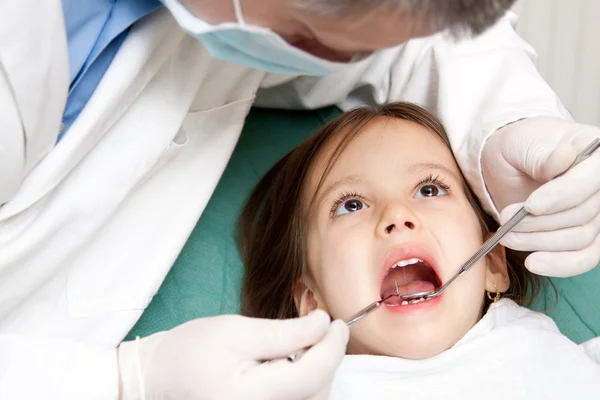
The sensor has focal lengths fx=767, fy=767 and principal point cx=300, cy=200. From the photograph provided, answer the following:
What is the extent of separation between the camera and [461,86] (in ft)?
5.06

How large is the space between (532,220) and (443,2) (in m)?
0.56

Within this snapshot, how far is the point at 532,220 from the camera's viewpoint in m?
1.33

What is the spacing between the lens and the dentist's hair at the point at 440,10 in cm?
89

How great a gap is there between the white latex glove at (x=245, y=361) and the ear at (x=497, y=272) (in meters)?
0.46

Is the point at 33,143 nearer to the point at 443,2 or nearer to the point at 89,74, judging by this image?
the point at 89,74

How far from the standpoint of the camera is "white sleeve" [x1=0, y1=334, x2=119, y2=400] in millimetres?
1079

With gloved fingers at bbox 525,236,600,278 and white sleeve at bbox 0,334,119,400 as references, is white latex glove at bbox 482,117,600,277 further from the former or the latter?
white sleeve at bbox 0,334,119,400

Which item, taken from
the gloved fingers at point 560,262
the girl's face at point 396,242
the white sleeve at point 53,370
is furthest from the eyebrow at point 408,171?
the white sleeve at point 53,370

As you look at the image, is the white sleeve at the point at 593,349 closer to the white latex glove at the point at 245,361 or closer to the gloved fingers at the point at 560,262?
the gloved fingers at the point at 560,262

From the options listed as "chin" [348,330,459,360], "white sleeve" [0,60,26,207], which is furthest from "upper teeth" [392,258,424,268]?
"white sleeve" [0,60,26,207]

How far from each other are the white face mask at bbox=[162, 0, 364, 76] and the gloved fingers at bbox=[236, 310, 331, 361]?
0.35 metres

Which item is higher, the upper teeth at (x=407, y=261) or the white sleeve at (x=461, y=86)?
the white sleeve at (x=461, y=86)

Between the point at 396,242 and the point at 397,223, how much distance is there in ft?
0.11

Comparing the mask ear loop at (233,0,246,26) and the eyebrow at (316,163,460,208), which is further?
the eyebrow at (316,163,460,208)
